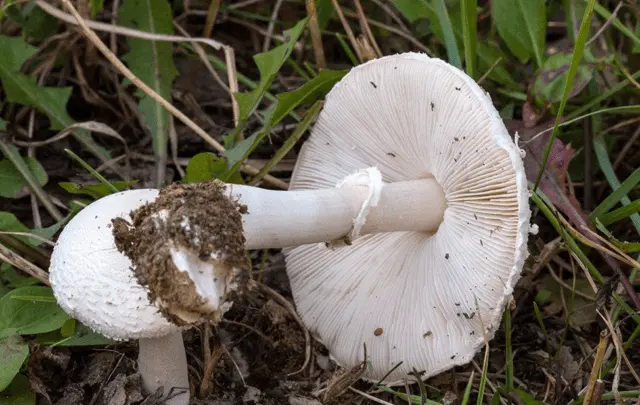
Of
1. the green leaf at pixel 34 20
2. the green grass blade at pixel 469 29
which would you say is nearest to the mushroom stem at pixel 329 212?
the green grass blade at pixel 469 29

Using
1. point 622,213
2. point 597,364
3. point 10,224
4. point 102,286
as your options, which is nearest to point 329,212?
point 102,286

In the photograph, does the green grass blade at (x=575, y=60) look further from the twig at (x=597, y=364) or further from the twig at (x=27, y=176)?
the twig at (x=27, y=176)

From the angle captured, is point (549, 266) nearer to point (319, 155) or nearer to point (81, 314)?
point (319, 155)

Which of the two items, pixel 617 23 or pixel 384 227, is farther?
pixel 617 23

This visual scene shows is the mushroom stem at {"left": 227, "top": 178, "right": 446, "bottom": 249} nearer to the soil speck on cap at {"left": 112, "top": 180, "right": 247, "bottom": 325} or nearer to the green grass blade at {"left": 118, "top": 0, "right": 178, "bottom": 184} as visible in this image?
the soil speck on cap at {"left": 112, "top": 180, "right": 247, "bottom": 325}

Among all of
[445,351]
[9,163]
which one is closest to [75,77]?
[9,163]

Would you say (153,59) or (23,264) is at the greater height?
(153,59)

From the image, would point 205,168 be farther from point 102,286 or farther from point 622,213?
point 622,213
